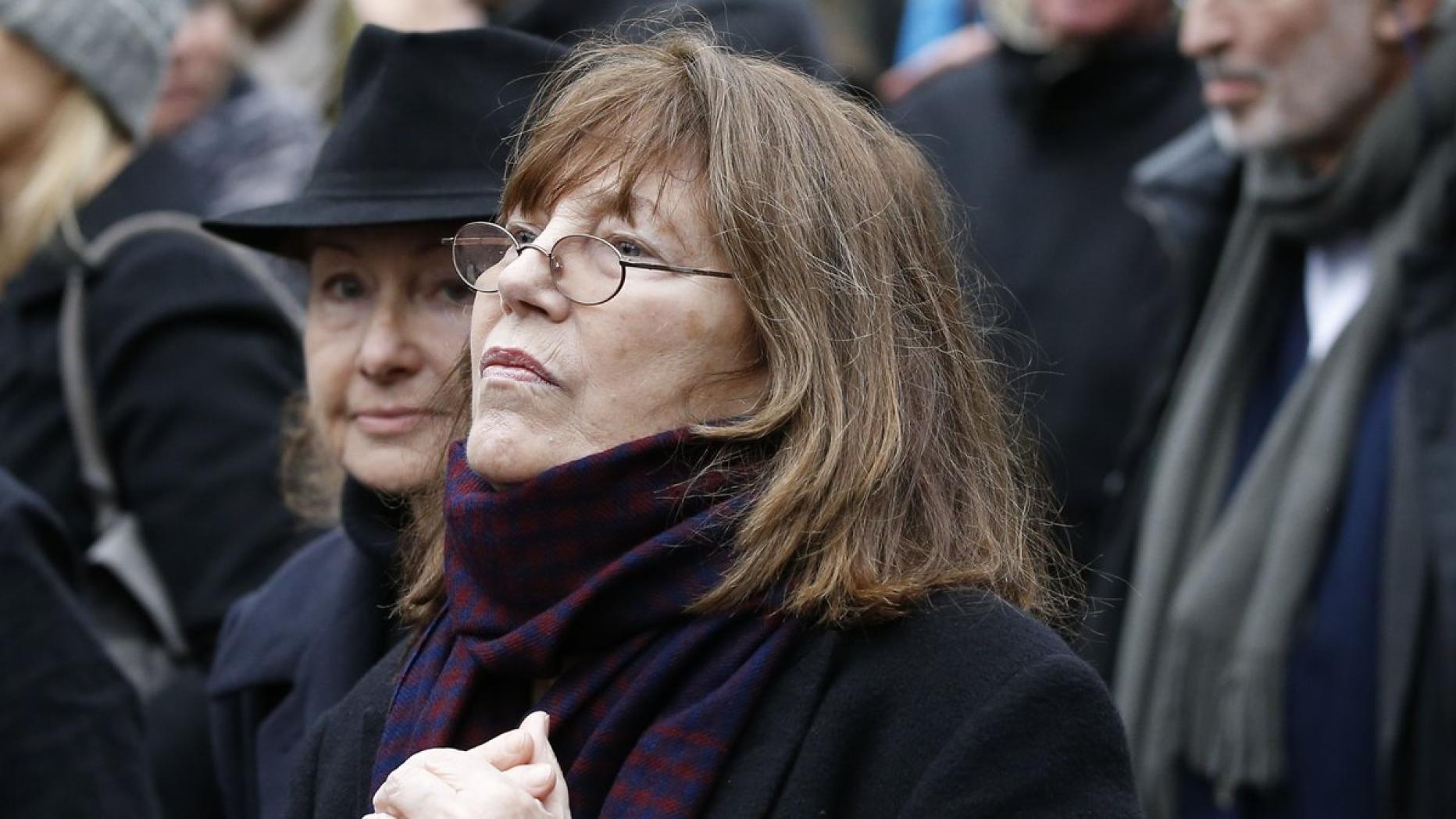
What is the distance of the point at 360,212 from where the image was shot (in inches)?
116

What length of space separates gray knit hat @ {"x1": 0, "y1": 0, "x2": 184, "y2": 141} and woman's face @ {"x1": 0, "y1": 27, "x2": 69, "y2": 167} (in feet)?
0.09

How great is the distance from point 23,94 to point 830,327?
2533 millimetres

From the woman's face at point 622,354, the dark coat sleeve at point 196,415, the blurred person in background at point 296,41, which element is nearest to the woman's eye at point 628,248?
the woman's face at point 622,354

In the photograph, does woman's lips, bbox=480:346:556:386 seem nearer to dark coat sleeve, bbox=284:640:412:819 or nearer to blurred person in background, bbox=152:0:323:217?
dark coat sleeve, bbox=284:640:412:819

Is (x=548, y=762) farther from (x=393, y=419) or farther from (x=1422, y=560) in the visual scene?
(x=1422, y=560)

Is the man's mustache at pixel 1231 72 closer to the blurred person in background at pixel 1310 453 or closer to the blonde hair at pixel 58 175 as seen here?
the blurred person in background at pixel 1310 453

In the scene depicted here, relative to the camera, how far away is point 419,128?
3.03 metres

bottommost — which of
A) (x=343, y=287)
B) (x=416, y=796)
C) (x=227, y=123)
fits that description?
(x=227, y=123)

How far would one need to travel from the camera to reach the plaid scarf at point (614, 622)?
2.23 meters

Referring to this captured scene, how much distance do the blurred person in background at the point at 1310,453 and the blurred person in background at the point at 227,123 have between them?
2.09 metres

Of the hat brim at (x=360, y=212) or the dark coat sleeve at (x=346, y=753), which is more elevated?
the hat brim at (x=360, y=212)

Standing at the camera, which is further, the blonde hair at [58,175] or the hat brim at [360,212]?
the blonde hair at [58,175]

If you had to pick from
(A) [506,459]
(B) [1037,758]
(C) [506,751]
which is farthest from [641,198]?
(B) [1037,758]

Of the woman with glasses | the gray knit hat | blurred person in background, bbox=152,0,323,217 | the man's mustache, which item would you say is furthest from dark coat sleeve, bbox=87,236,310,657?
the man's mustache
